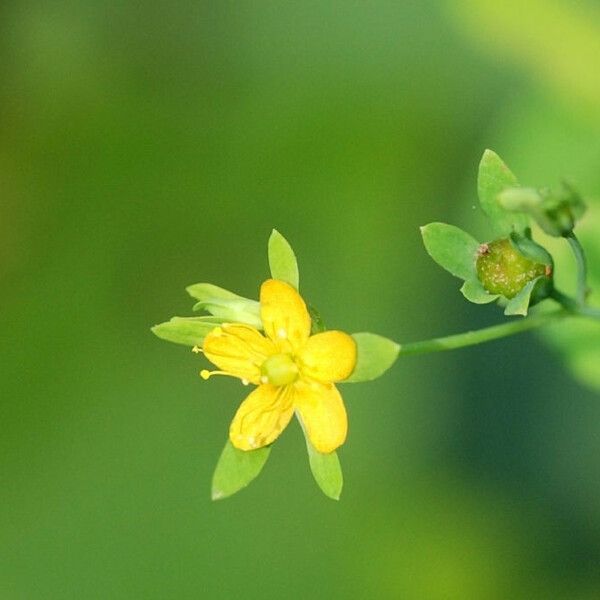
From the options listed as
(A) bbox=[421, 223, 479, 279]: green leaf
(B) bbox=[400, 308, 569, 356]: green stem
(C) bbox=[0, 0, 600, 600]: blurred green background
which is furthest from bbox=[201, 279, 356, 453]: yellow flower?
(C) bbox=[0, 0, 600, 600]: blurred green background

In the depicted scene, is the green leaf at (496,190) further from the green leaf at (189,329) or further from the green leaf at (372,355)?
the green leaf at (189,329)

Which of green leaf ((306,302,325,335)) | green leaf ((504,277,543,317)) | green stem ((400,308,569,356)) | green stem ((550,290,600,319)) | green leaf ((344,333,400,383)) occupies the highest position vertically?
green stem ((550,290,600,319))

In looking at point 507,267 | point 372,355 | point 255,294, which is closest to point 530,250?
point 507,267

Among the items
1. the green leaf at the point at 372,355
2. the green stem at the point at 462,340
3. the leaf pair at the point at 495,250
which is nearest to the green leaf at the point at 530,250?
the leaf pair at the point at 495,250

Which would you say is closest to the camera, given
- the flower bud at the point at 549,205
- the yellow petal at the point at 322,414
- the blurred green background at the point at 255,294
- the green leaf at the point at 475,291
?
the flower bud at the point at 549,205

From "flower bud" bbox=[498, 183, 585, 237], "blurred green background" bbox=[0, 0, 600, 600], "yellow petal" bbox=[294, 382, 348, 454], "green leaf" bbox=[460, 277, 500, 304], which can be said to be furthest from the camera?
"blurred green background" bbox=[0, 0, 600, 600]

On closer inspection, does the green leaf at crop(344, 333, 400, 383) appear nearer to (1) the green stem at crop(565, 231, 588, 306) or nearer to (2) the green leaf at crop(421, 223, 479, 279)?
(2) the green leaf at crop(421, 223, 479, 279)

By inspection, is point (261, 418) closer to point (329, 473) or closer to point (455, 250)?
point (329, 473)
